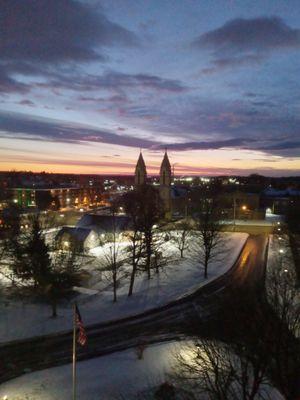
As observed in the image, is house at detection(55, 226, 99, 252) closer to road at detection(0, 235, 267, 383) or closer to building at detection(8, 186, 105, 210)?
road at detection(0, 235, 267, 383)

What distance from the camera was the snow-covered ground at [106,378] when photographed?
51.4 ft

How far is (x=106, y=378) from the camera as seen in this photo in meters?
16.9

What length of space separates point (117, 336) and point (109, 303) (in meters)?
5.43

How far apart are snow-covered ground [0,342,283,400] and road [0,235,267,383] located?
856 mm

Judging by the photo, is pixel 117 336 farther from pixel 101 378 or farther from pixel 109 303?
pixel 109 303

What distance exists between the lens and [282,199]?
80.0 m

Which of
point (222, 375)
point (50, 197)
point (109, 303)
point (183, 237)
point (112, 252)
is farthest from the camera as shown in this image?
point (50, 197)

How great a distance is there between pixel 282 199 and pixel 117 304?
206 feet

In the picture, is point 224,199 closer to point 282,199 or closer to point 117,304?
point 282,199

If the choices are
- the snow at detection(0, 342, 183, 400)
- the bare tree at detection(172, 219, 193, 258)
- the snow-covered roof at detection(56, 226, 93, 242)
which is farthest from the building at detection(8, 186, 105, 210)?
the snow at detection(0, 342, 183, 400)

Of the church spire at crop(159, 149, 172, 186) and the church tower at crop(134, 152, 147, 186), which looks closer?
the church spire at crop(159, 149, 172, 186)

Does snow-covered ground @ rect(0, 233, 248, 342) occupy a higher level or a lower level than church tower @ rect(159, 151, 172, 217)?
lower

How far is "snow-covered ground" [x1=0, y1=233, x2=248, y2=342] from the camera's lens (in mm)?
22531

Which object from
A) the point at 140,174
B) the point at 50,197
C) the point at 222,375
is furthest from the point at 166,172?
the point at 222,375
